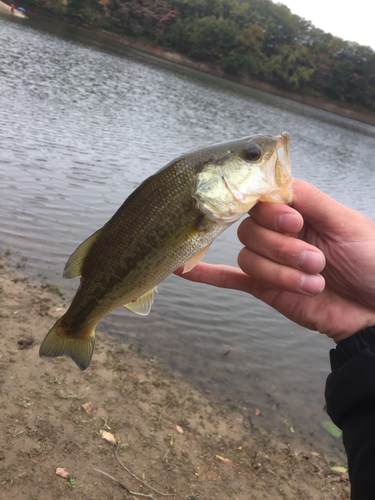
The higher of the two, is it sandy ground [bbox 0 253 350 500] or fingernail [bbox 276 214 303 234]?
fingernail [bbox 276 214 303 234]

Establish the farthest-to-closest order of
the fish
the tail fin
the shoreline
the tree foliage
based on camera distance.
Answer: the tree foliage, the shoreline, the tail fin, the fish

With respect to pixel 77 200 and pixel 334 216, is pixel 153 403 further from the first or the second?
pixel 77 200

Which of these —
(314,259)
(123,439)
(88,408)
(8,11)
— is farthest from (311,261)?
(8,11)

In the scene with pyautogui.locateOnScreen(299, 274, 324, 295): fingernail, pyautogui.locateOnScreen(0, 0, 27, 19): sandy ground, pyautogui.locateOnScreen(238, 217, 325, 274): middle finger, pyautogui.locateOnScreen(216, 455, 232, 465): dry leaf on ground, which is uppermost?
pyautogui.locateOnScreen(0, 0, 27, 19): sandy ground

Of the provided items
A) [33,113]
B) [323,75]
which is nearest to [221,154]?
[33,113]

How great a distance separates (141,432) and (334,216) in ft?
12.0

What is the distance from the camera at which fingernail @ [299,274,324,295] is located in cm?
248

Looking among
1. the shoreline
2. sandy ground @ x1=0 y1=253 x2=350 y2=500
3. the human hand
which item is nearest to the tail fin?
the human hand

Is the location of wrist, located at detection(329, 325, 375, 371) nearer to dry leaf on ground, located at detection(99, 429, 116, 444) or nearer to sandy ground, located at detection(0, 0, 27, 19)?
dry leaf on ground, located at detection(99, 429, 116, 444)

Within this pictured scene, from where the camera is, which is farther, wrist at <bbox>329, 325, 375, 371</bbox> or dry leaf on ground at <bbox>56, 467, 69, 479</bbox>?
dry leaf on ground at <bbox>56, 467, 69, 479</bbox>

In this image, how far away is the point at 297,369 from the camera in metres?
7.52

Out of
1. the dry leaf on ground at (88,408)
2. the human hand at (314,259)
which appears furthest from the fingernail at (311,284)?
the dry leaf on ground at (88,408)

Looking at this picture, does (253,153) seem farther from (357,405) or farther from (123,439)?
(123,439)

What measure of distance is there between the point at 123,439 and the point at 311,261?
3.48 m
